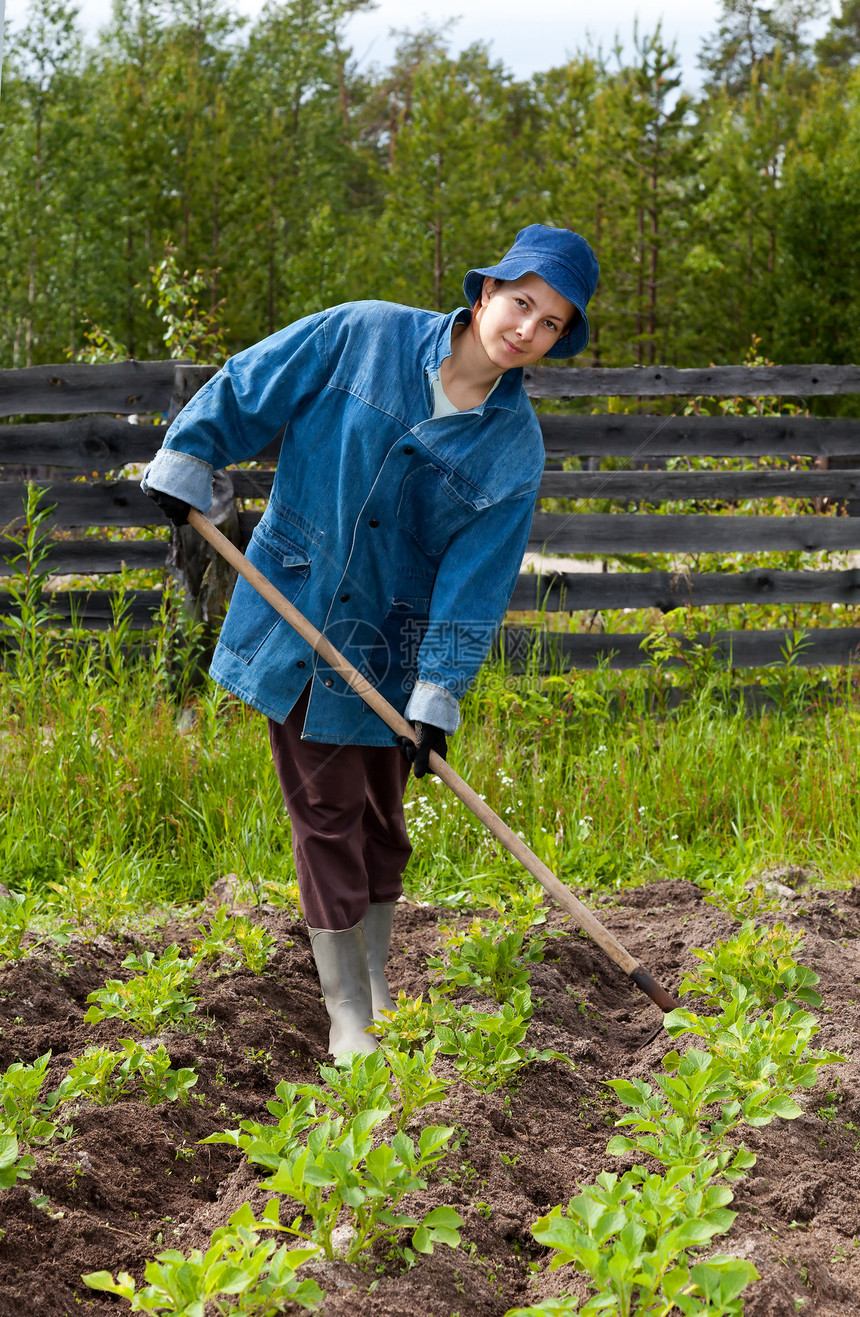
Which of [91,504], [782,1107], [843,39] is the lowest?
[782,1107]

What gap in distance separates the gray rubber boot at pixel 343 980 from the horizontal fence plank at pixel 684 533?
2587mm

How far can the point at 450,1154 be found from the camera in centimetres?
201

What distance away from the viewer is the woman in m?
2.54

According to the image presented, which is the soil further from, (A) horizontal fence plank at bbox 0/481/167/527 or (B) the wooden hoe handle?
(A) horizontal fence plank at bbox 0/481/167/527

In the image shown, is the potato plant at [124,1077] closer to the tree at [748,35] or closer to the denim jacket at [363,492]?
the denim jacket at [363,492]

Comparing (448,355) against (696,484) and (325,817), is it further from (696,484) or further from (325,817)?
(696,484)

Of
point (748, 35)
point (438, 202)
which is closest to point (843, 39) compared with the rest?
point (748, 35)

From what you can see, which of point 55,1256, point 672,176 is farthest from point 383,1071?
point 672,176

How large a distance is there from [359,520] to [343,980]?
3.52ft

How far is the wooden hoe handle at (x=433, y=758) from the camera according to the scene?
2.50 metres

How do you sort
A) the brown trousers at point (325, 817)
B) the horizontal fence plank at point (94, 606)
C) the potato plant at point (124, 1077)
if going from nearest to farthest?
1. the potato plant at point (124, 1077)
2. the brown trousers at point (325, 817)
3. the horizontal fence plank at point (94, 606)

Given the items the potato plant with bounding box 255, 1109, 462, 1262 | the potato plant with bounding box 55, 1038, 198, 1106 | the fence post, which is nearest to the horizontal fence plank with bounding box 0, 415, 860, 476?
the fence post

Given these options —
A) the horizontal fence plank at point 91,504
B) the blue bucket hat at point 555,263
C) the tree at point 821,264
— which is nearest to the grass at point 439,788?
the horizontal fence plank at point 91,504

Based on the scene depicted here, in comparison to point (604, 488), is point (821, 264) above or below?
above
